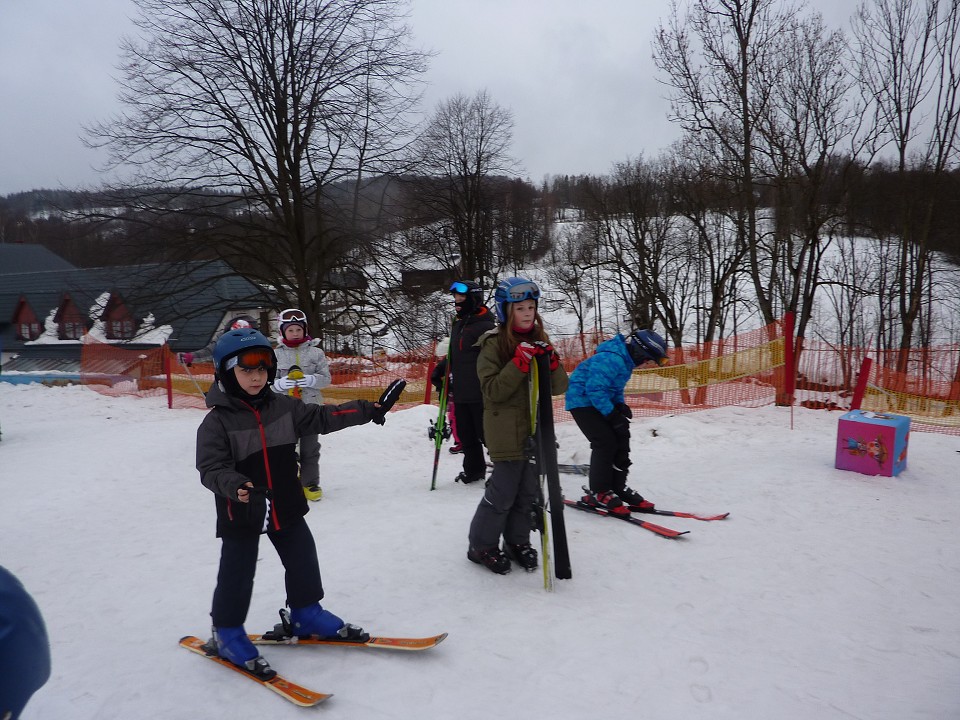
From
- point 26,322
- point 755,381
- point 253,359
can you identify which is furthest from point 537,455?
point 26,322

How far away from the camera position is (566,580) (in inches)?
161

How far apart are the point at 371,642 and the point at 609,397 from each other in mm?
2939

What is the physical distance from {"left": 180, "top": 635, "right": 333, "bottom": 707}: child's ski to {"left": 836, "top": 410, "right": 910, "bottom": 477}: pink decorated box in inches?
246

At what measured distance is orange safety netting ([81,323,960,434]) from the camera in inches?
442

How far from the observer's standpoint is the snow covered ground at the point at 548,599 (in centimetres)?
281

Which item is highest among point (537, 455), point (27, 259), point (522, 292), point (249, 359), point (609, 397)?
point (27, 259)

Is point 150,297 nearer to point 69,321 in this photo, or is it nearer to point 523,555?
point 523,555

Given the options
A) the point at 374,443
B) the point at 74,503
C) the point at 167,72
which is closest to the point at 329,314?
the point at 167,72

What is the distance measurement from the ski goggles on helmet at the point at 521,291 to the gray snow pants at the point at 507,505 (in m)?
1.14

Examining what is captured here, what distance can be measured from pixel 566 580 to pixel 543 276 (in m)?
33.1

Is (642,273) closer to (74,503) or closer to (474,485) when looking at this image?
(474,485)

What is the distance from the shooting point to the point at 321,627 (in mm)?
3184

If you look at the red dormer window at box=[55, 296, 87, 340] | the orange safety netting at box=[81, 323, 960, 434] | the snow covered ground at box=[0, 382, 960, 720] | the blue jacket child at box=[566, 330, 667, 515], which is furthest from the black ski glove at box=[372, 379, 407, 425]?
the red dormer window at box=[55, 296, 87, 340]

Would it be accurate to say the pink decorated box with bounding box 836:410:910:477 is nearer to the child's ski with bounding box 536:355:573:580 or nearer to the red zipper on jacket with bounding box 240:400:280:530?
the child's ski with bounding box 536:355:573:580
